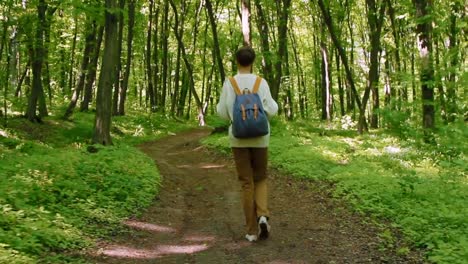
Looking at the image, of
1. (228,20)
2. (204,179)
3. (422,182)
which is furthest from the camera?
(228,20)

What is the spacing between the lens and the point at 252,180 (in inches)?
218

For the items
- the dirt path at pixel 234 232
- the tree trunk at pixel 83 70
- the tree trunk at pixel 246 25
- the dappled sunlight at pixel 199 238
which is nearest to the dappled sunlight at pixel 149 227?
the dirt path at pixel 234 232

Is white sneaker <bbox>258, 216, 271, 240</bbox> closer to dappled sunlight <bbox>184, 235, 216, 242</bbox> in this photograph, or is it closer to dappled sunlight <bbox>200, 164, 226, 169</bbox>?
dappled sunlight <bbox>184, 235, 216, 242</bbox>

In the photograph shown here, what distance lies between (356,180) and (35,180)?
578 centimetres

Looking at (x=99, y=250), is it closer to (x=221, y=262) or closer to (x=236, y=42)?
(x=221, y=262)

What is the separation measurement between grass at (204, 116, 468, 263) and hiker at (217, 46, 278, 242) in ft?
5.52

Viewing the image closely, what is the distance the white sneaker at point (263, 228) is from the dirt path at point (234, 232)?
0.36 ft

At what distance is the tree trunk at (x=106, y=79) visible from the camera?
470 inches

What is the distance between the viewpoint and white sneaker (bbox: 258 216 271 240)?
5.54 meters

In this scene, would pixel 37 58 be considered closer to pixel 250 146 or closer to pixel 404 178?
pixel 404 178

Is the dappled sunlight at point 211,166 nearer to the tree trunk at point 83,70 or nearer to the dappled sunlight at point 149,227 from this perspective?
the dappled sunlight at point 149,227

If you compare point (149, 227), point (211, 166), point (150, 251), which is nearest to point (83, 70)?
point (211, 166)

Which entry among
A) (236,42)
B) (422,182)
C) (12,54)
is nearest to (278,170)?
(422,182)

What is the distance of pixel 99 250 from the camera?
5227 mm
